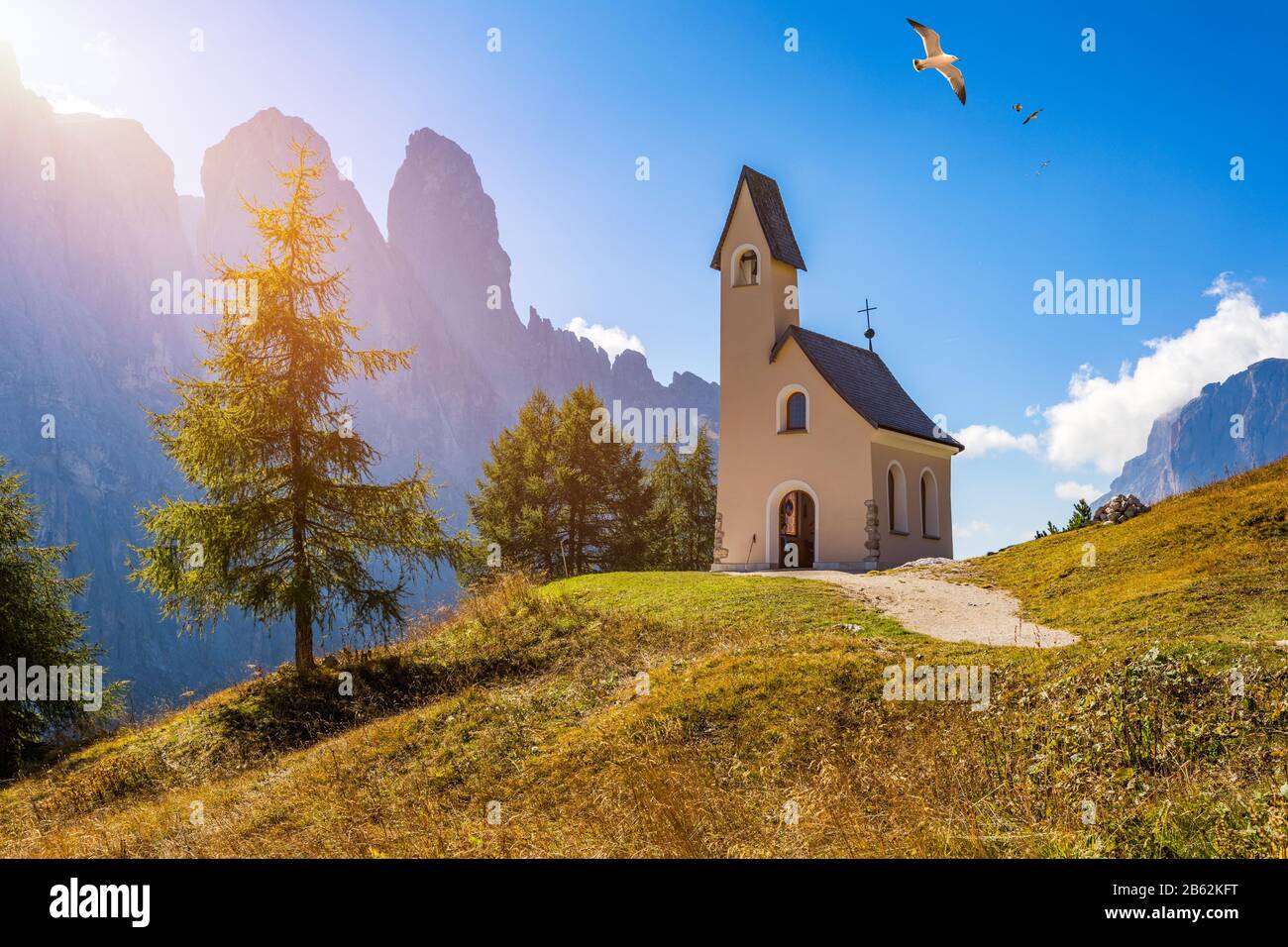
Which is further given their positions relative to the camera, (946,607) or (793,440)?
(793,440)

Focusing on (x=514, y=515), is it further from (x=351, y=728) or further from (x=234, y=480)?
(x=351, y=728)

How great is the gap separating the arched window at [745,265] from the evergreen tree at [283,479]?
1399 centimetres

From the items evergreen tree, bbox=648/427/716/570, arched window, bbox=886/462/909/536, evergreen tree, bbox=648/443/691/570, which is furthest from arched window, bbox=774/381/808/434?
evergreen tree, bbox=648/427/716/570

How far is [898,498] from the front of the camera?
1093 inches

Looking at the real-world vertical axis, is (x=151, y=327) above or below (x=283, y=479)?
above

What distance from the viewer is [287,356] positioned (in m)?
17.4

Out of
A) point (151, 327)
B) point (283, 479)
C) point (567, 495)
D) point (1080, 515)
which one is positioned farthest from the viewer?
point (151, 327)

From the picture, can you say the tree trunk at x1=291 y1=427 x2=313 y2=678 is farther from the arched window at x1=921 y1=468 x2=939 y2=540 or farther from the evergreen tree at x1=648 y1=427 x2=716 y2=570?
the evergreen tree at x1=648 y1=427 x2=716 y2=570

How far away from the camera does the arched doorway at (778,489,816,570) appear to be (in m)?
27.1

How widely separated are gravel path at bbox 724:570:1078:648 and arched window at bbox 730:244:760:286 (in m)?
10.4

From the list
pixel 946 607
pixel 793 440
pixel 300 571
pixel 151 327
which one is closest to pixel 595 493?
pixel 793 440

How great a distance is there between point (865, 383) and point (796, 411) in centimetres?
338

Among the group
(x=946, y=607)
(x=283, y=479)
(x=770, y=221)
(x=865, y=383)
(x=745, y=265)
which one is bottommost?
(x=946, y=607)

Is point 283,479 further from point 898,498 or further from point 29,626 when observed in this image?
point 898,498
